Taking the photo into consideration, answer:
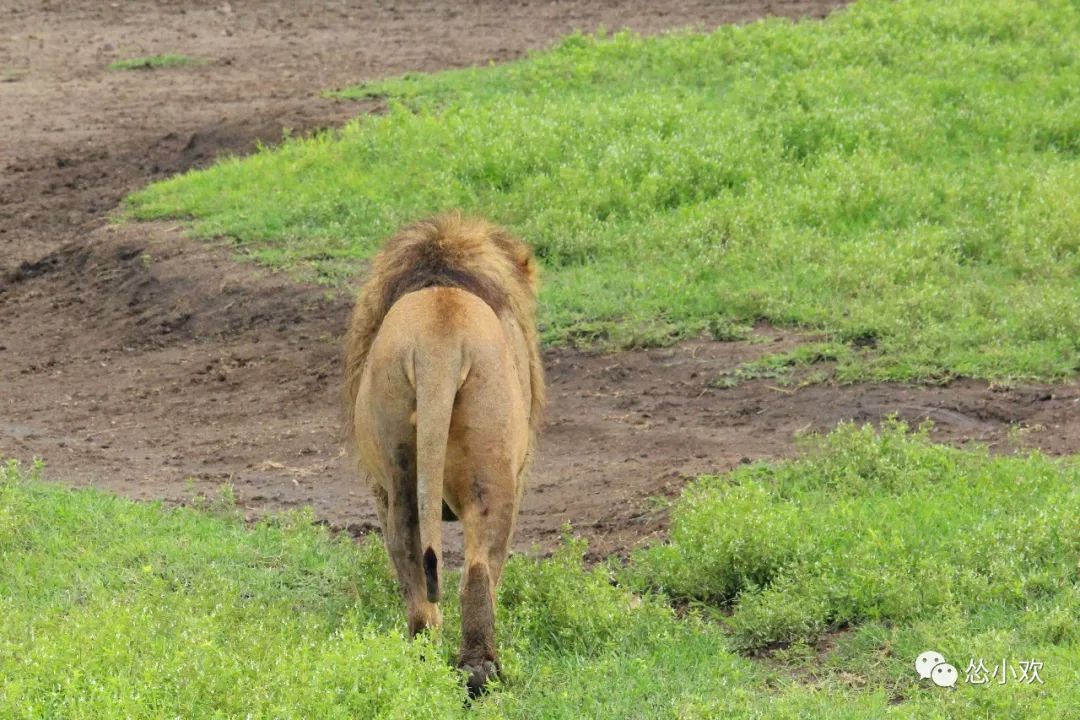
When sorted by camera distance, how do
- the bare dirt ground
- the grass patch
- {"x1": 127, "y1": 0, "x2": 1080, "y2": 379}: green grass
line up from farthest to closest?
{"x1": 127, "y1": 0, "x2": 1080, "y2": 379}: green grass
the bare dirt ground
the grass patch

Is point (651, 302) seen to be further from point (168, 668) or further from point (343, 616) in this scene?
point (168, 668)

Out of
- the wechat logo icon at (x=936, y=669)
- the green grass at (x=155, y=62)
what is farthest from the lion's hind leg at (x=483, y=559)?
the green grass at (x=155, y=62)

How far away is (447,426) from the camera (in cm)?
512

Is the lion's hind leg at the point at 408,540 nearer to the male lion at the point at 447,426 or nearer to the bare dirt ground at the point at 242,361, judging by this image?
the male lion at the point at 447,426

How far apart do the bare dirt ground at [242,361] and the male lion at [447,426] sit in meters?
1.43

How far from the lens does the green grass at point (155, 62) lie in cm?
1644

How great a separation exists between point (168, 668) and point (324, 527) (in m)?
2.38

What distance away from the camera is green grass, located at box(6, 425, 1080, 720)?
15.6 ft

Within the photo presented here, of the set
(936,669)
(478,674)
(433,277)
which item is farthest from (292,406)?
(936,669)

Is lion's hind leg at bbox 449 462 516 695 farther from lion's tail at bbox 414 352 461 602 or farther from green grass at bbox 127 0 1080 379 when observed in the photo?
green grass at bbox 127 0 1080 379

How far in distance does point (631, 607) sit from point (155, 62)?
1206cm

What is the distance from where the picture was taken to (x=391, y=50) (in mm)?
16438

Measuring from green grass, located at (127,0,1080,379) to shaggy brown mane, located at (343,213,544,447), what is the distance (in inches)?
113

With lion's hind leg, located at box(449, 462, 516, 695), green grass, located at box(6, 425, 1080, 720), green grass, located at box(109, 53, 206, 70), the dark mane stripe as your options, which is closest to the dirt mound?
green grass, located at box(6, 425, 1080, 720)
